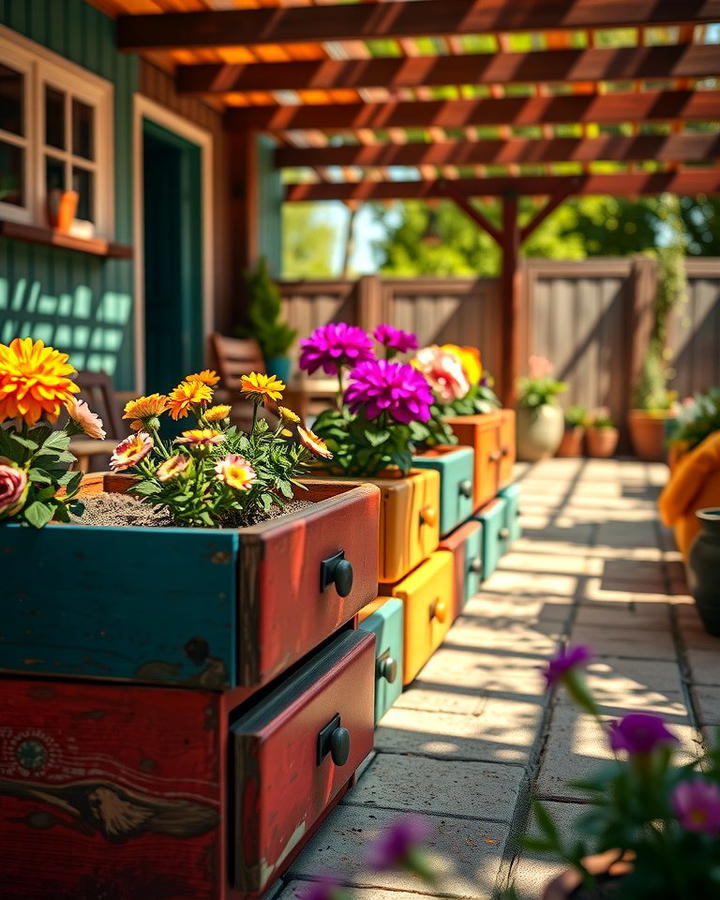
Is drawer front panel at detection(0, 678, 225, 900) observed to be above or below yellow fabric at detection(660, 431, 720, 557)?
below

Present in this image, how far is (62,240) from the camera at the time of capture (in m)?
5.69

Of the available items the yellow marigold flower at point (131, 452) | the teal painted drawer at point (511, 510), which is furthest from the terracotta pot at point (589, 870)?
the teal painted drawer at point (511, 510)

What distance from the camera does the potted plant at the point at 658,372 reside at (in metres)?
10.0

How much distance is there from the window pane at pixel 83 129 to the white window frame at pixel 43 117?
0.03 m

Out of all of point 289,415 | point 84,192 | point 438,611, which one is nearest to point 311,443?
point 289,415

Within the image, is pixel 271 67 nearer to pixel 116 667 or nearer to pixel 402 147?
pixel 402 147

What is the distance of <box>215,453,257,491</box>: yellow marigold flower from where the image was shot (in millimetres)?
1824

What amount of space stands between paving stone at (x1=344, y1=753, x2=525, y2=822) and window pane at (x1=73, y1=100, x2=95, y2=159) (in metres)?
4.75

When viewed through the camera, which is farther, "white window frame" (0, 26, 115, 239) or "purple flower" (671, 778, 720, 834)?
"white window frame" (0, 26, 115, 239)

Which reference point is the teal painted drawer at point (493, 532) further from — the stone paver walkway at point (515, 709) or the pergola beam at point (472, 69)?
the pergola beam at point (472, 69)

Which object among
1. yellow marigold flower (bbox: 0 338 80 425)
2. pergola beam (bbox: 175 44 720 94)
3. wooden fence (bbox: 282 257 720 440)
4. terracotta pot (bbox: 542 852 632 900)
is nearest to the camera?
terracotta pot (bbox: 542 852 632 900)

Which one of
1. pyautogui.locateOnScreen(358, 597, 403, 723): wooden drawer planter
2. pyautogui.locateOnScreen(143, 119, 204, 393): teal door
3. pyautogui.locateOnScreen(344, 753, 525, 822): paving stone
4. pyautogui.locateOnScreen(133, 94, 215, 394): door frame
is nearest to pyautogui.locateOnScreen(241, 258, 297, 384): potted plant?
pyautogui.locateOnScreen(133, 94, 215, 394): door frame

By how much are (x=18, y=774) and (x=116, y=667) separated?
24 cm

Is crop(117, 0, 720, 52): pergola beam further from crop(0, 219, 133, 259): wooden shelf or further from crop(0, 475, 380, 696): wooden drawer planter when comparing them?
crop(0, 475, 380, 696): wooden drawer planter
